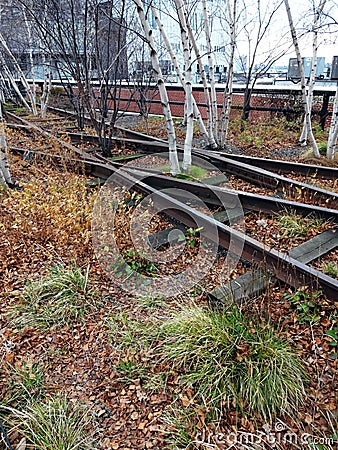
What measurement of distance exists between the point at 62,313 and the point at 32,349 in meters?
0.36

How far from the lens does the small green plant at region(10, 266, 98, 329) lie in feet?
8.98

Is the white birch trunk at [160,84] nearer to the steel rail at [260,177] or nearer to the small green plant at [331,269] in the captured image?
the steel rail at [260,177]

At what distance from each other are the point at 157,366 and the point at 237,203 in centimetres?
227

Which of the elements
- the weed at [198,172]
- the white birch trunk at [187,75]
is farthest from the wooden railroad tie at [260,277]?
the white birch trunk at [187,75]

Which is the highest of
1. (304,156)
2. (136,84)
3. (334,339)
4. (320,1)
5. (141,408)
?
(320,1)

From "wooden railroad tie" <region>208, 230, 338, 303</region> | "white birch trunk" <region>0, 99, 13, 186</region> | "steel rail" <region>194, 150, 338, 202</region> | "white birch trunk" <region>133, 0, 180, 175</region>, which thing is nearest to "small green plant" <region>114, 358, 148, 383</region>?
"wooden railroad tie" <region>208, 230, 338, 303</region>

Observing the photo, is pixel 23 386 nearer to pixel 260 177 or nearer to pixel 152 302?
pixel 152 302

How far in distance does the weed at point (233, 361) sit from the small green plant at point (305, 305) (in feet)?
1.03

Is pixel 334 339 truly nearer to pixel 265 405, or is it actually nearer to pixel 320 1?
pixel 265 405

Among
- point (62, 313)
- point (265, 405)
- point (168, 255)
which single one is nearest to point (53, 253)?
point (62, 313)

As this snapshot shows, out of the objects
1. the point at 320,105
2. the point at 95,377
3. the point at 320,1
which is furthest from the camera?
the point at 320,105

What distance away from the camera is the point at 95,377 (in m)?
2.28

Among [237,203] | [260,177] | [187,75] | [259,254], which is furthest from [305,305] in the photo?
[187,75]

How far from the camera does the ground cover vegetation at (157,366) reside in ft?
6.28
